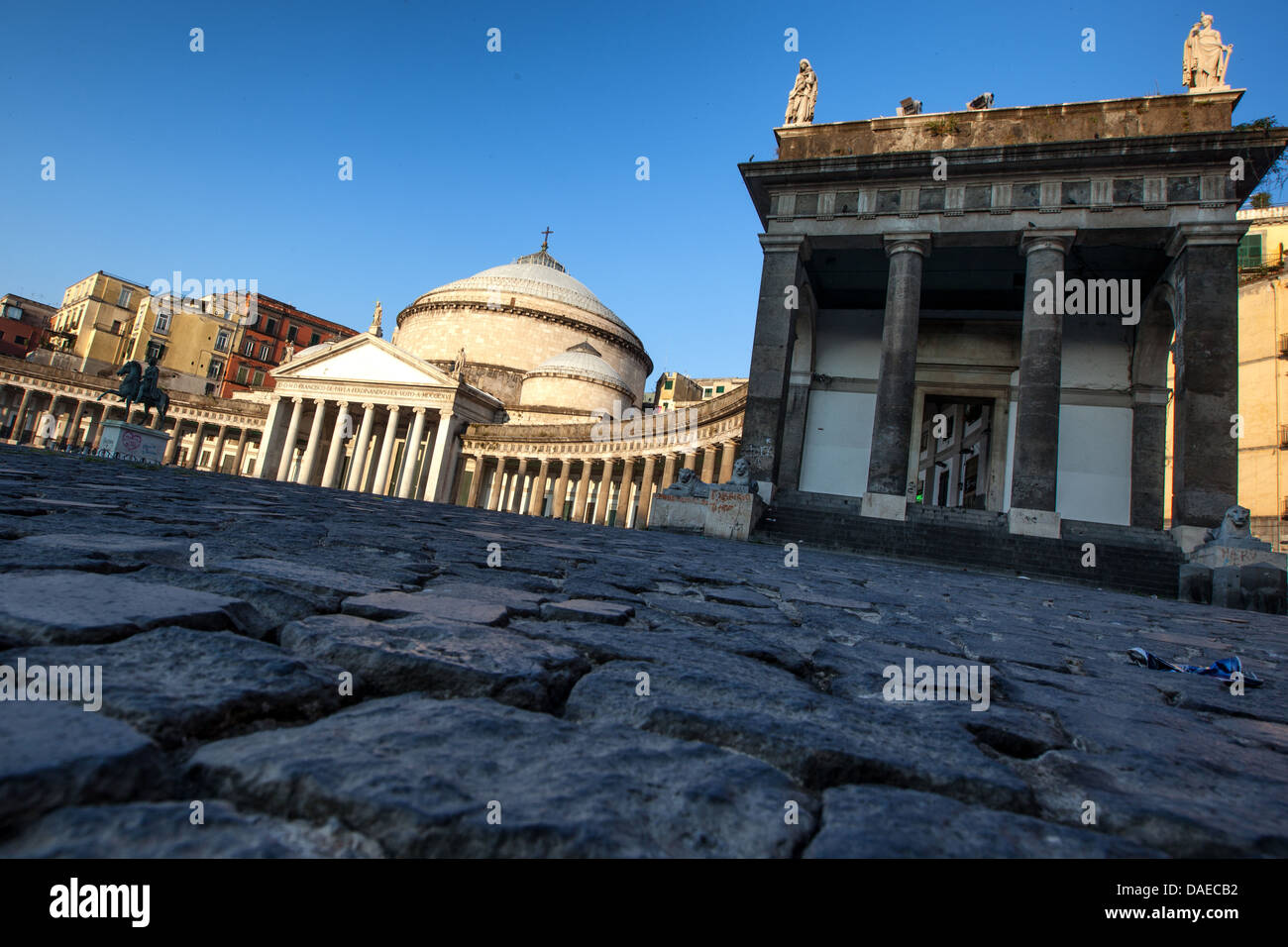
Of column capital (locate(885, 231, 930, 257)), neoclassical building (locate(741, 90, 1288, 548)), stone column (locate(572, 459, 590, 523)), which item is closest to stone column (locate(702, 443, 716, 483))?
neoclassical building (locate(741, 90, 1288, 548))

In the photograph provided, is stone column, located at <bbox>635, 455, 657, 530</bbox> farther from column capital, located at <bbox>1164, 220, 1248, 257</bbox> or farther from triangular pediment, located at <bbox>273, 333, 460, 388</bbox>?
column capital, located at <bbox>1164, 220, 1248, 257</bbox>

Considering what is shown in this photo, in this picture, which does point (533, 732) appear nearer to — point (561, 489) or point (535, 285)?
point (561, 489)

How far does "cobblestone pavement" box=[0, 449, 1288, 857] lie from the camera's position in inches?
37.9

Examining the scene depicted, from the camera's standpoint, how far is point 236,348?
60.7 metres

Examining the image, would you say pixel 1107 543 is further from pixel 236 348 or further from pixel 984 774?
pixel 236 348

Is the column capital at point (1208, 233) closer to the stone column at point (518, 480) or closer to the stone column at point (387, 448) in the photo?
the stone column at point (518, 480)

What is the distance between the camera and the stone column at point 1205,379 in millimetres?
12430

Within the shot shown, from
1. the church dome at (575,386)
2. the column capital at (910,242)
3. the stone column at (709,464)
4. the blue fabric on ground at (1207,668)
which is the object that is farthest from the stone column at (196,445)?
the blue fabric on ground at (1207,668)

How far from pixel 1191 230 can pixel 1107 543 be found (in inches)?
252

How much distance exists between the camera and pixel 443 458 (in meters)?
39.2

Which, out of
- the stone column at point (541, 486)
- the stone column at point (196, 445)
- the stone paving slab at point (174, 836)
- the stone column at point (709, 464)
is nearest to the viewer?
the stone paving slab at point (174, 836)

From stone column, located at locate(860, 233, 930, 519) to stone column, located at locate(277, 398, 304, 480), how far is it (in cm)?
3747

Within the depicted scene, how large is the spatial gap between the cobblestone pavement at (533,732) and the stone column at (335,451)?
40.7 metres
